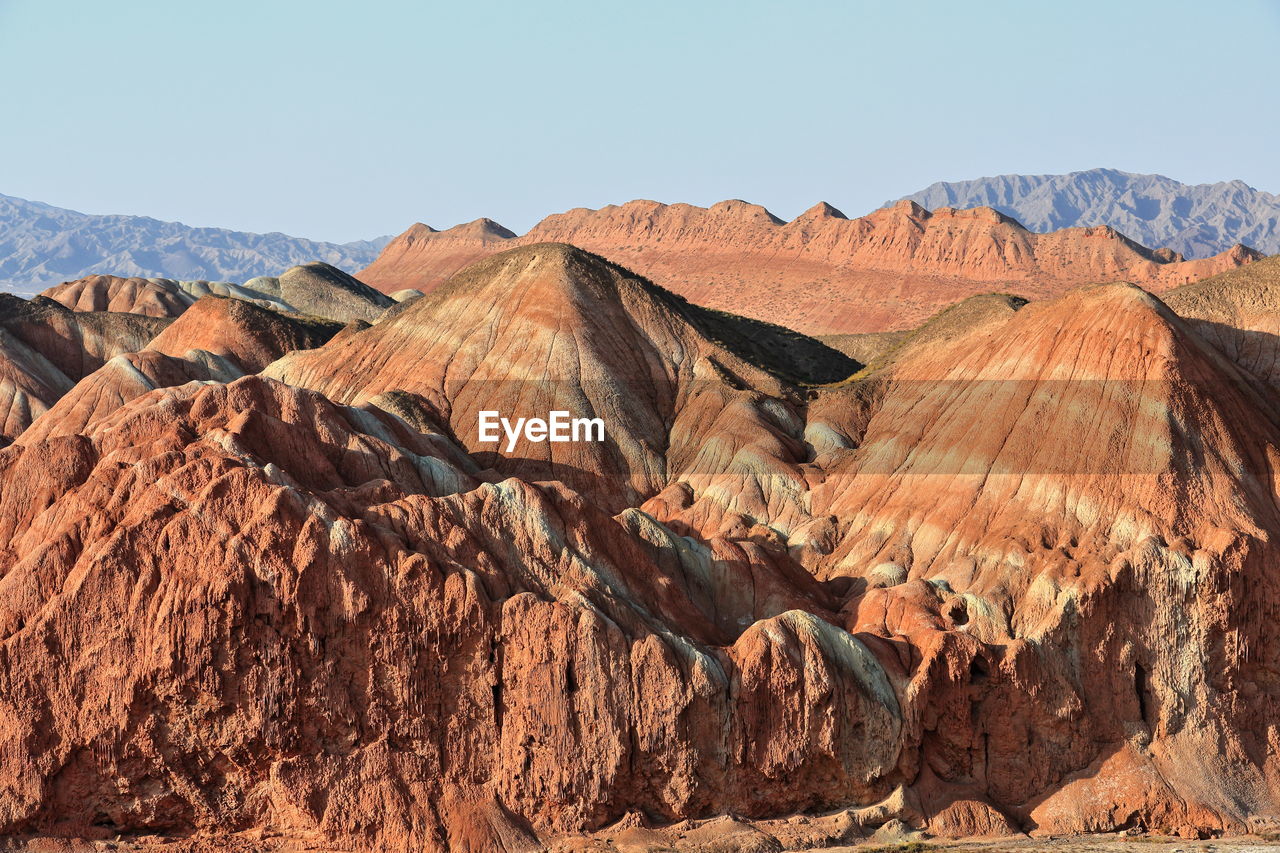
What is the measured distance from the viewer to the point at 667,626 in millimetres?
53875

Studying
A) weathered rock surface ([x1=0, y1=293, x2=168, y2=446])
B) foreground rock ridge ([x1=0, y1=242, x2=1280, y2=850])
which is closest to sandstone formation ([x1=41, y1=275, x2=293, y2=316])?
weathered rock surface ([x1=0, y1=293, x2=168, y2=446])

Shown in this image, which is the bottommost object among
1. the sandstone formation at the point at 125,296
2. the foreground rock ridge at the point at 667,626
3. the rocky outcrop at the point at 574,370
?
the foreground rock ridge at the point at 667,626

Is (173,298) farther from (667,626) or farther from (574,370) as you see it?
(667,626)

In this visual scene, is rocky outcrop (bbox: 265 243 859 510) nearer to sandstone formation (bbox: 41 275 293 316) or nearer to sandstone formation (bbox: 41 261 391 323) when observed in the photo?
sandstone formation (bbox: 41 261 391 323)

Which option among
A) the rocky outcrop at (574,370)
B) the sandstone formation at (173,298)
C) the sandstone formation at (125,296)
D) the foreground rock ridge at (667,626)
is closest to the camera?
the foreground rock ridge at (667,626)

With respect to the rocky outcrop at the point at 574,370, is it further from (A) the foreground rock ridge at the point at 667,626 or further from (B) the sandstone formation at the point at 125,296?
(B) the sandstone formation at the point at 125,296

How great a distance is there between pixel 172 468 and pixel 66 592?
6.29 metres

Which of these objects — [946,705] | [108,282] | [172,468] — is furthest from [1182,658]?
[108,282]

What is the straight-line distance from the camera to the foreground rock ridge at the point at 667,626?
48.4 meters

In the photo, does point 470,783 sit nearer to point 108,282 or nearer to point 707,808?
point 707,808

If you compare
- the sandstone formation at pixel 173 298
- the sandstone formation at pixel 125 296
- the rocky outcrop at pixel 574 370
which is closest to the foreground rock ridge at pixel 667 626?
the rocky outcrop at pixel 574 370

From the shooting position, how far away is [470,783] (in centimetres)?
4969

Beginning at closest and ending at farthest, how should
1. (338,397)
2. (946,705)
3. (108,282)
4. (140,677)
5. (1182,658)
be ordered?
(140,677) < (946,705) < (1182,658) < (338,397) < (108,282)

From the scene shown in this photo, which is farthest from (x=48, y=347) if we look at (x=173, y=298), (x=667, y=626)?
(x=667, y=626)
